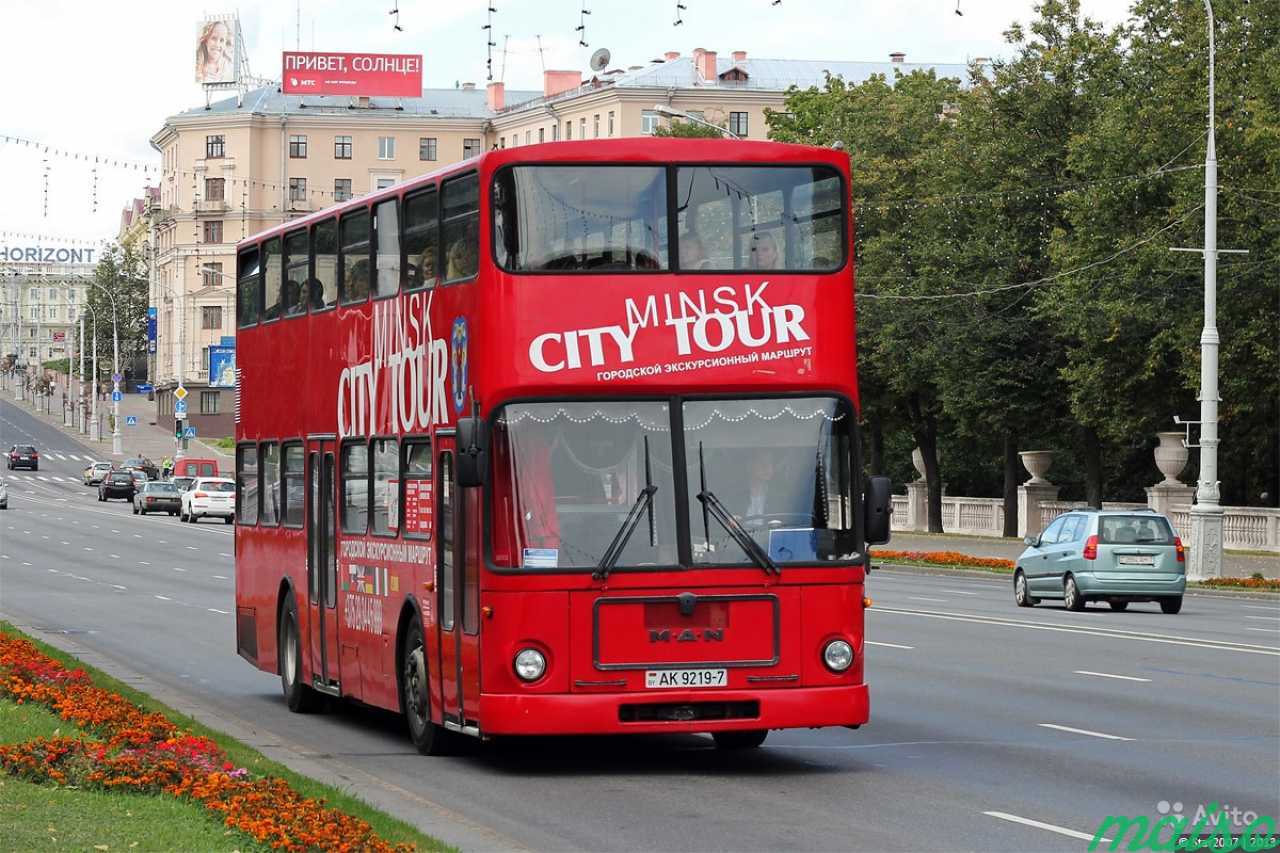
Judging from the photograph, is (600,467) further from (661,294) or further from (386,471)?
(386,471)

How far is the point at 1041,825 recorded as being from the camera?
11.8 m

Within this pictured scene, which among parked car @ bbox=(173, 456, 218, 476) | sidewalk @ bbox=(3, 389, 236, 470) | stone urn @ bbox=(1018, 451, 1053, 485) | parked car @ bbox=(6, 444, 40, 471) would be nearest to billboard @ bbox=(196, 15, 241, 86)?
sidewalk @ bbox=(3, 389, 236, 470)

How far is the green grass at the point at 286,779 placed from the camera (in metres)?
10.6

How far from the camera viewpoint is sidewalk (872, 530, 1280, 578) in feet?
154

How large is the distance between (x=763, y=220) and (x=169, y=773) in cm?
499

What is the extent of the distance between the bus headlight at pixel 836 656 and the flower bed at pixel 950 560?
114ft

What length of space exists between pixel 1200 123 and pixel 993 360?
1109cm

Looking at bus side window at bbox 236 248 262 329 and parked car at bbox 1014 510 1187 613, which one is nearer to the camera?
bus side window at bbox 236 248 262 329

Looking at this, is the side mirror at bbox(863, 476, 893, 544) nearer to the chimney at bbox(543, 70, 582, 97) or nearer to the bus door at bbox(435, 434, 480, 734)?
the bus door at bbox(435, 434, 480, 734)

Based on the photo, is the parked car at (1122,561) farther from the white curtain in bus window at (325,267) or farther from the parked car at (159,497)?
the parked car at (159,497)

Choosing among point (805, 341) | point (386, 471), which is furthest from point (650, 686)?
point (386, 471)

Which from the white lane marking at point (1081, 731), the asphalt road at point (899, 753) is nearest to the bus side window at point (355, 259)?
the asphalt road at point (899, 753)

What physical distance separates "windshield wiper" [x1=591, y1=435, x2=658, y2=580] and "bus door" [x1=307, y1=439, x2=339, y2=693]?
4.23 meters

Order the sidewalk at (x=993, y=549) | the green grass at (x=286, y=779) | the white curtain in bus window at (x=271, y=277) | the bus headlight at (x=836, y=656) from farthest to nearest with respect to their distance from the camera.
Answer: the sidewalk at (x=993, y=549)
the white curtain in bus window at (x=271, y=277)
the bus headlight at (x=836, y=656)
the green grass at (x=286, y=779)
